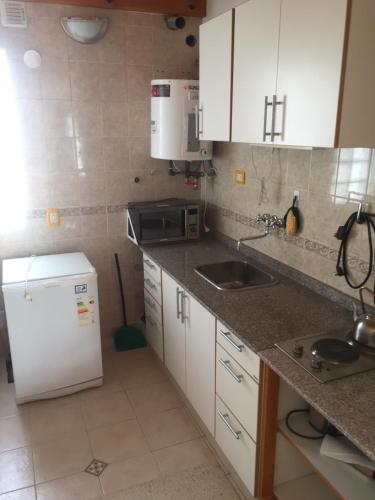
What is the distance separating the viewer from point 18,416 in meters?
2.61

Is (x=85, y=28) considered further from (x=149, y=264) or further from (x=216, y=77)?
(x=149, y=264)

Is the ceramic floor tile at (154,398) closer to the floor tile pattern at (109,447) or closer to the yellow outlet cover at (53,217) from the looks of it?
the floor tile pattern at (109,447)

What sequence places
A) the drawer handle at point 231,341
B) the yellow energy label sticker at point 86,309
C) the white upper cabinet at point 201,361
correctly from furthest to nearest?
the yellow energy label sticker at point 86,309 < the white upper cabinet at point 201,361 < the drawer handle at point 231,341

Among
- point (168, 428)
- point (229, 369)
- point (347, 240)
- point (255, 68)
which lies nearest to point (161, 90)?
point (255, 68)

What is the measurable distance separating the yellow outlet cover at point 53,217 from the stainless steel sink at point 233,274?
115 centimetres

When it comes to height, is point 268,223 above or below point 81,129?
below

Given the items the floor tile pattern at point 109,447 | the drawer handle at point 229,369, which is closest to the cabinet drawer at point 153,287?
the floor tile pattern at point 109,447

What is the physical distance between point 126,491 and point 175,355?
837 mm

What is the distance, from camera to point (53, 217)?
10.1ft

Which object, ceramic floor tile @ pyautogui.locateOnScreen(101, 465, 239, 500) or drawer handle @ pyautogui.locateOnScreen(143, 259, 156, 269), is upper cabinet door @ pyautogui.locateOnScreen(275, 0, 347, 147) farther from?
ceramic floor tile @ pyautogui.locateOnScreen(101, 465, 239, 500)

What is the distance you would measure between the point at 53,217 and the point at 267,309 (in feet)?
5.78

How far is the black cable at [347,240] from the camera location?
184 centimetres

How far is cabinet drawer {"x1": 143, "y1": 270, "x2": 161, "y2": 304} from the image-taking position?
287cm

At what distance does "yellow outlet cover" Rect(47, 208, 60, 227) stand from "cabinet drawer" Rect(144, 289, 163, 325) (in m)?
0.83
